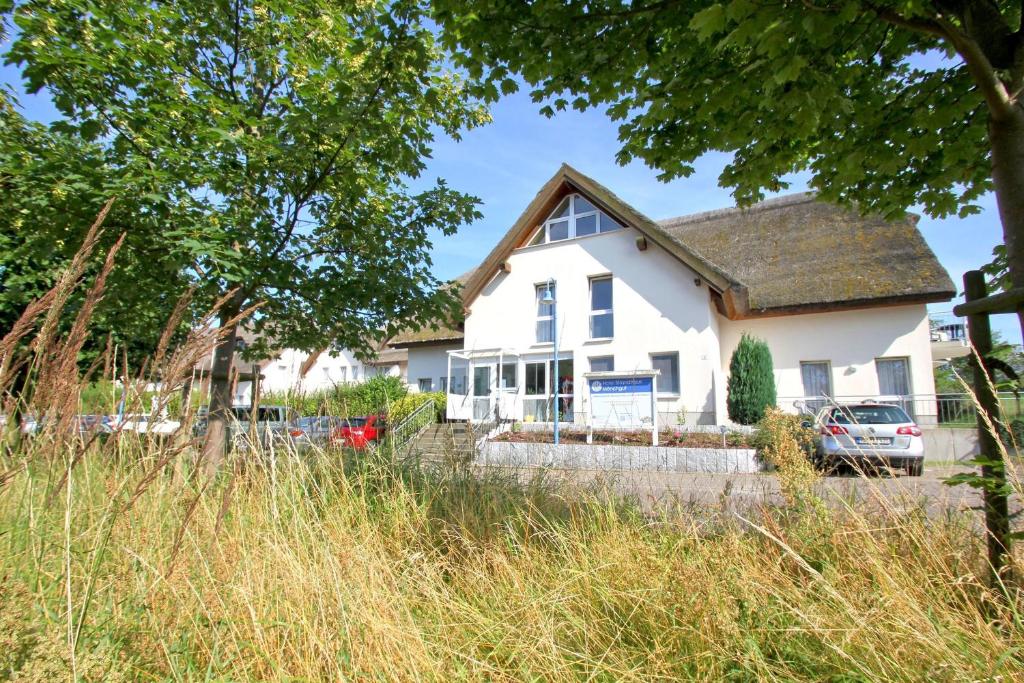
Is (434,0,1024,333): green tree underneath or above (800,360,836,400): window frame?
above

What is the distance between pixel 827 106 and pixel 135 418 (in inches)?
167

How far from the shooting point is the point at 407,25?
402cm

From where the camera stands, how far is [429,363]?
922 inches

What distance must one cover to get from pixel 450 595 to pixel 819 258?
18.5m

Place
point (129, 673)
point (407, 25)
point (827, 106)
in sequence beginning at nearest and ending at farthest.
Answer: point (129, 673)
point (827, 106)
point (407, 25)

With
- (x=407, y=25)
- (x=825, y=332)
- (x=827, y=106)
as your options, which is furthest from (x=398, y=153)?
(x=825, y=332)

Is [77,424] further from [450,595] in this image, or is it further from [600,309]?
[600,309]

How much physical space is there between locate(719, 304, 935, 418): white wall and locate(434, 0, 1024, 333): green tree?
12685mm

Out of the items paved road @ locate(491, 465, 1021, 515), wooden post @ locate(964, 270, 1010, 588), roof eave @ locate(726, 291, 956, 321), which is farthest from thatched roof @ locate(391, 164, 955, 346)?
wooden post @ locate(964, 270, 1010, 588)

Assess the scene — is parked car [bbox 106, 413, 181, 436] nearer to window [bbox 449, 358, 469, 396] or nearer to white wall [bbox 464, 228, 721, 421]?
white wall [bbox 464, 228, 721, 421]

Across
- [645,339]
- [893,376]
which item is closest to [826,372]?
[893,376]

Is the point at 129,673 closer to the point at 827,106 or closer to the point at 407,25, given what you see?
the point at 407,25

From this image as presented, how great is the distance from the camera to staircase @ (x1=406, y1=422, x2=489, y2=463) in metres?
4.40

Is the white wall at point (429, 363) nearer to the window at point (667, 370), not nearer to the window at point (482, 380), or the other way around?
the window at point (482, 380)
